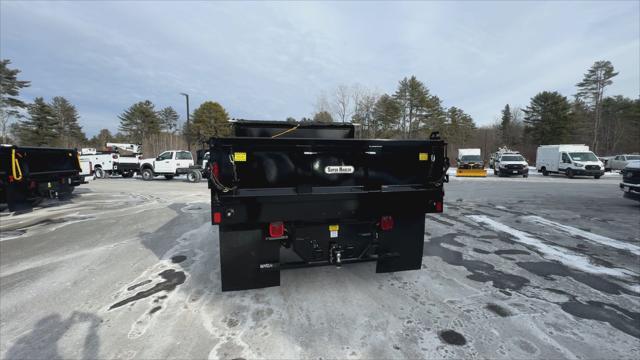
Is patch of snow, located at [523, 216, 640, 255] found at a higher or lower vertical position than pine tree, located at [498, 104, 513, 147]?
lower

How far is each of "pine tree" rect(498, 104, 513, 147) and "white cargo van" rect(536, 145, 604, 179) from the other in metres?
37.7

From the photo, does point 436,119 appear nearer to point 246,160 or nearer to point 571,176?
point 571,176

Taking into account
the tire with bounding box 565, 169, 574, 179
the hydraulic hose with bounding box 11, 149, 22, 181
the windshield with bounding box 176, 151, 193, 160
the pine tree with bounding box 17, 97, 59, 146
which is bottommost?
the tire with bounding box 565, 169, 574, 179

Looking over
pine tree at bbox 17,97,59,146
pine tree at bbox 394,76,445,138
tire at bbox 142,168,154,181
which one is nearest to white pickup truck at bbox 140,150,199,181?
tire at bbox 142,168,154,181

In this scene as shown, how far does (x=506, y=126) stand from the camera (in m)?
62.6

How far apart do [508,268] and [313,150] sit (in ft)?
12.1

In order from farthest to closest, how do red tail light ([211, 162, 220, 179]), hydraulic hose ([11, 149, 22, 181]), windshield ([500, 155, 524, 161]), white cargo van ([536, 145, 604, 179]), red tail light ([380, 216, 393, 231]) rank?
windshield ([500, 155, 524, 161]) < white cargo van ([536, 145, 604, 179]) < hydraulic hose ([11, 149, 22, 181]) < red tail light ([380, 216, 393, 231]) < red tail light ([211, 162, 220, 179])

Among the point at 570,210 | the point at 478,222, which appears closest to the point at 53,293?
the point at 478,222

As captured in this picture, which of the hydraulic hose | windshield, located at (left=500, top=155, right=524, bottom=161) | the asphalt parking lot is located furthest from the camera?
windshield, located at (left=500, top=155, right=524, bottom=161)

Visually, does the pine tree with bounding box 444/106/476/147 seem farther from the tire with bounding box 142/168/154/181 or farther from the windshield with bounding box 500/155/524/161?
the tire with bounding box 142/168/154/181

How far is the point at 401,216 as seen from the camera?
3.56 metres

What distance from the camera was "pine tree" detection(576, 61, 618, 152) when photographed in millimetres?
45625

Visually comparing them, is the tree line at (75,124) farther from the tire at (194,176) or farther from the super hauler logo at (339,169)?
the super hauler logo at (339,169)

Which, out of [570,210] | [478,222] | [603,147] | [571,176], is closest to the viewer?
[478,222]
